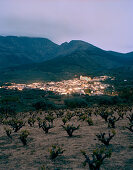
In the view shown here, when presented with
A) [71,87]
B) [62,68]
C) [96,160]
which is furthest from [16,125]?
[62,68]

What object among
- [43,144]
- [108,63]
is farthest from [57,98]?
[108,63]

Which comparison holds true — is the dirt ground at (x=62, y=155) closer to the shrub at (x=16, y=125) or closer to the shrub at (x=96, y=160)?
the shrub at (x=96, y=160)

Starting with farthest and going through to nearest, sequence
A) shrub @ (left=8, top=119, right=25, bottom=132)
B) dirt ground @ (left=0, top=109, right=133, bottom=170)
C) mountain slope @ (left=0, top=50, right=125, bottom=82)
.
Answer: mountain slope @ (left=0, top=50, right=125, bottom=82)
shrub @ (left=8, top=119, right=25, bottom=132)
dirt ground @ (left=0, top=109, right=133, bottom=170)

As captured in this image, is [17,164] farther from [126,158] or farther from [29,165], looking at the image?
[126,158]

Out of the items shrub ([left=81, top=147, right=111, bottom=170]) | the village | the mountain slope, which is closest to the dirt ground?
shrub ([left=81, top=147, right=111, bottom=170])

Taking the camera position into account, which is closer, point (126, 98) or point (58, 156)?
point (58, 156)

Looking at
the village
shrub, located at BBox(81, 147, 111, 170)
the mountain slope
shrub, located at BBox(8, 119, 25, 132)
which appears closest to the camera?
shrub, located at BBox(81, 147, 111, 170)

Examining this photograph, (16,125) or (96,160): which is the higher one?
(96,160)

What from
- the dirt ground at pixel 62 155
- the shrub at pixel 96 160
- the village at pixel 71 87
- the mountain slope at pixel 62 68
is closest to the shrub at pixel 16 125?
the dirt ground at pixel 62 155

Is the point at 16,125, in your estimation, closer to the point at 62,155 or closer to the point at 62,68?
the point at 62,155

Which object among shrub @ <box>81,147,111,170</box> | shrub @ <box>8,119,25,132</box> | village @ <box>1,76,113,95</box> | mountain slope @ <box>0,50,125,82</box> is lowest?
shrub @ <box>8,119,25,132</box>

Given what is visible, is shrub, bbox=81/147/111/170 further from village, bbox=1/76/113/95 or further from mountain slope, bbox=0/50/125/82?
mountain slope, bbox=0/50/125/82
